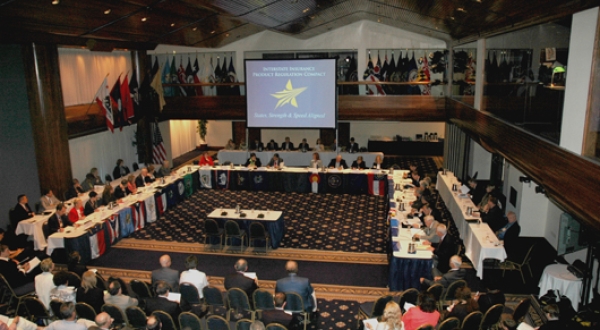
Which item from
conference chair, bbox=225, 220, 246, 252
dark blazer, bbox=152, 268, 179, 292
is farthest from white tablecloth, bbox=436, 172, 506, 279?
dark blazer, bbox=152, 268, 179, 292

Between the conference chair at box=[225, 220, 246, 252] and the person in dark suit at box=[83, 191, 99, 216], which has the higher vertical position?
the person in dark suit at box=[83, 191, 99, 216]

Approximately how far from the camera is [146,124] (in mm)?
19469

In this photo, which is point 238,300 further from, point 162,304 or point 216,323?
point 162,304

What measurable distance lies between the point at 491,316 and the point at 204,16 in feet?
33.7

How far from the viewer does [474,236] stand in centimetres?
977

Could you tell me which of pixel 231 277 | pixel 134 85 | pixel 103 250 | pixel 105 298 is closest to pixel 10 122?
pixel 103 250

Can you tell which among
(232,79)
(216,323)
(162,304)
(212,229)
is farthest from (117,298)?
(232,79)

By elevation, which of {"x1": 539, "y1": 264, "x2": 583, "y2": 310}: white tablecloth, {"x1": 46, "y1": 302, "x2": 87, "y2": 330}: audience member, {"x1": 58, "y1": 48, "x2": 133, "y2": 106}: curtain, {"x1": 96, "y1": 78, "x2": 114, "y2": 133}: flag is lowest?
{"x1": 539, "y1": 264, "x2": 583, "y2": 310}: white tablecloth

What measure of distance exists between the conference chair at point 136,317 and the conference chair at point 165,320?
304mm

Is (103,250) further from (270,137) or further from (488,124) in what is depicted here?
(270,137)

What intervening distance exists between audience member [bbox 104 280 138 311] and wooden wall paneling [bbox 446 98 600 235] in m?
6.42

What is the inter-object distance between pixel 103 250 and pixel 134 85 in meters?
9.31

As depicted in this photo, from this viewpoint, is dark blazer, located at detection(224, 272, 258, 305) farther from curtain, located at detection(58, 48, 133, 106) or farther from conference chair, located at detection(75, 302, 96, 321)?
curtain, located at detection(58, 48, 133, 106)

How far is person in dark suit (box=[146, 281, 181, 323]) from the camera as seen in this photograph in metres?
6.69
